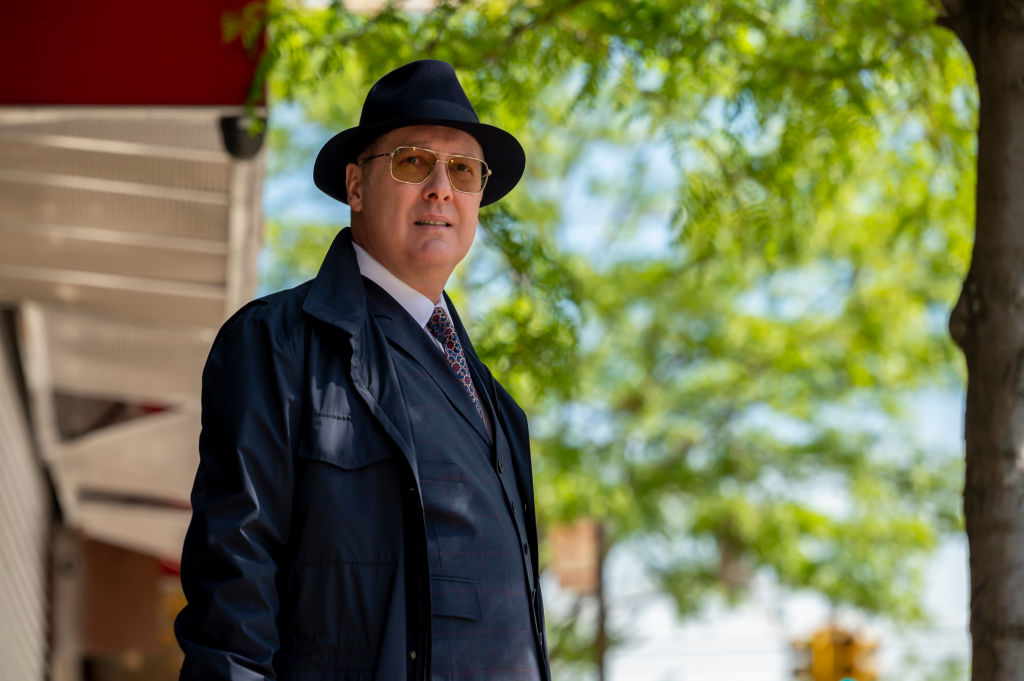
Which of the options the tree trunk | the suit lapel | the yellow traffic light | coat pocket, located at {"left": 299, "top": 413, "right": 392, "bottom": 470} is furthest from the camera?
the yellow traffic light

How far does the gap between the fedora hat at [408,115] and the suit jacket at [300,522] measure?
53cm

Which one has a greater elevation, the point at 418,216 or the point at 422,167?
the point at 422,167

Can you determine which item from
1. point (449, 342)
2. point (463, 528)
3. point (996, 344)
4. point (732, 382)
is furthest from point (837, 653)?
point (463, 528)

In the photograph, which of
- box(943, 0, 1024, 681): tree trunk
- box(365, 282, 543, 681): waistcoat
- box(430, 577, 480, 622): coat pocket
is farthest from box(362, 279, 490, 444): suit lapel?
box(943, 0, 1024, 681): tree trunk

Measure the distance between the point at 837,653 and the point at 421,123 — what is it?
30.9 feet

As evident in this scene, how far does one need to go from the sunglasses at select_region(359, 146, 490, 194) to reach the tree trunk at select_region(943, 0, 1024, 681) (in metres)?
1.72

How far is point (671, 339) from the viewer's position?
1530cm

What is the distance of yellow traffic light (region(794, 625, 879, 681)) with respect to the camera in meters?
11.0

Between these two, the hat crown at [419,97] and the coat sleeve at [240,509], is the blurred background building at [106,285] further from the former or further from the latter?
the coat sleeve at [240,509]

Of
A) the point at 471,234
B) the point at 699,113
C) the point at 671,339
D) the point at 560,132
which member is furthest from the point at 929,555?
the point at 471,234

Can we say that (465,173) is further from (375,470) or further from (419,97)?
(375,470)

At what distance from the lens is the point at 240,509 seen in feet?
7.11

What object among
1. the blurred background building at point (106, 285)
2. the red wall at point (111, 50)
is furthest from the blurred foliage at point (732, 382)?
the red wall at point (111, 50)

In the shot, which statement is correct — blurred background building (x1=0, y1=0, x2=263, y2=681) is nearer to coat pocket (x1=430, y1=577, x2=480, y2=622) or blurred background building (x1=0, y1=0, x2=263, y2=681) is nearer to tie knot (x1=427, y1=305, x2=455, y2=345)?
tie knot (x1=427, y1=305, x2=455, y2=345)
